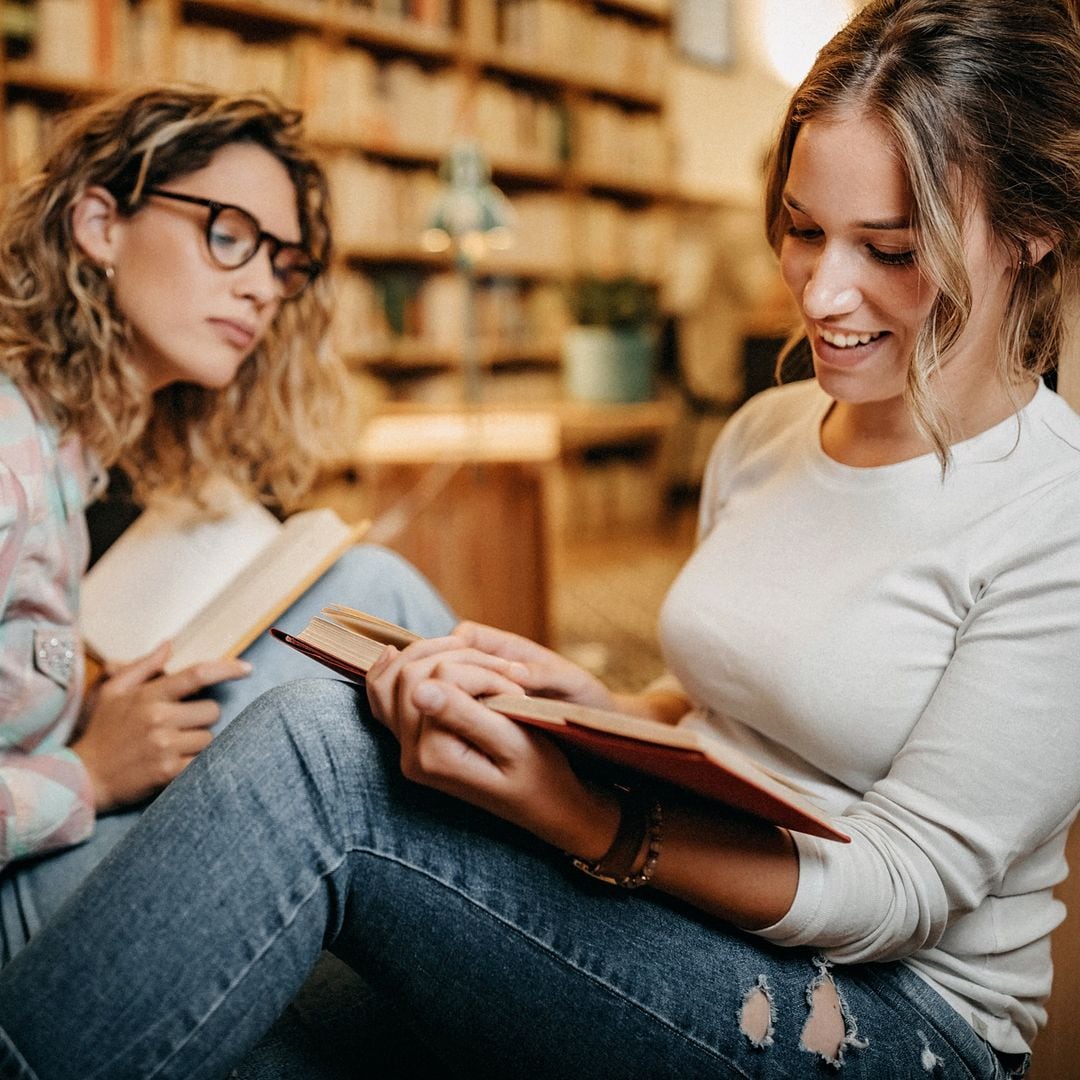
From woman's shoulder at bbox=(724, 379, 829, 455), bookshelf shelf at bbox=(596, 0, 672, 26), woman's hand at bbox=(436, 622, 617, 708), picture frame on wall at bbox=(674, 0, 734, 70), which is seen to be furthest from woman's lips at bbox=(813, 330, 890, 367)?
picture frame on wall at bbox=(674, 0, 734, 70)

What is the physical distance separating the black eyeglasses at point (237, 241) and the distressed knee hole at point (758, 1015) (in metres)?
0.90

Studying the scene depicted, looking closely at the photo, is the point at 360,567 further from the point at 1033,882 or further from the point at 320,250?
the point at 1033,882

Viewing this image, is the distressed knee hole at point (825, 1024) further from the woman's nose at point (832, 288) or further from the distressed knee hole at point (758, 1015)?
the woman's nose at point (832, 288)

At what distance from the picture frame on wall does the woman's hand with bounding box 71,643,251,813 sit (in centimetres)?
449

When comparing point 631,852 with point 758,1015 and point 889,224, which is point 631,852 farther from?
point 889,224

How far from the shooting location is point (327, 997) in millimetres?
938

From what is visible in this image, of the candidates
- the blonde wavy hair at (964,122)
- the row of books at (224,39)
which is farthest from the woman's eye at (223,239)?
the row of books at (224,39)

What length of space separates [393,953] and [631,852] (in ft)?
0.59

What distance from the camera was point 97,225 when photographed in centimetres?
116

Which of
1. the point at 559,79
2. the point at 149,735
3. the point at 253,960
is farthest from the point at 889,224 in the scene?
the point at 559,79

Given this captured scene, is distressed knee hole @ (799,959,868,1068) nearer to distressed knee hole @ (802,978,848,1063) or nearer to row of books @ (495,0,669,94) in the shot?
distressed knee hole @ (802,978,848,1063)

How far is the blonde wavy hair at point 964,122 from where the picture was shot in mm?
754

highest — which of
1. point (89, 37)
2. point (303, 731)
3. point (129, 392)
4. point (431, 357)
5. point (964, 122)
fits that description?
point (89, 37)

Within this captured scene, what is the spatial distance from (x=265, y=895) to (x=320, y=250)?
0.90m
